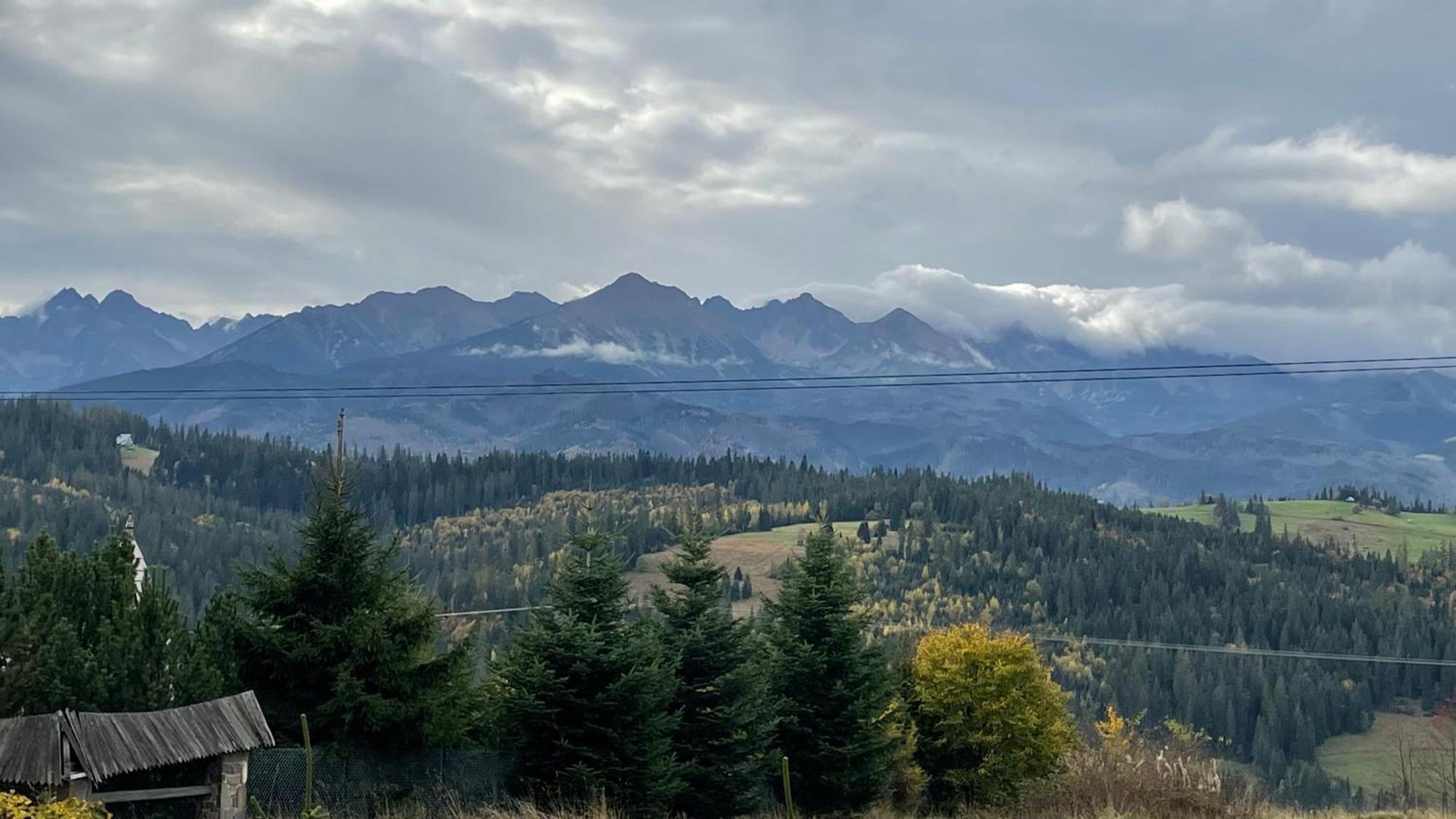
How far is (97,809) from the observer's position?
1898 centimetres

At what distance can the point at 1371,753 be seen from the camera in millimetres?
190375

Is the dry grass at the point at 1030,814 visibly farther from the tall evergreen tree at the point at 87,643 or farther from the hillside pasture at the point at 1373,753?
the hillside pasture at the point at 1373,753

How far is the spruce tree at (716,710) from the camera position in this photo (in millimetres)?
33438

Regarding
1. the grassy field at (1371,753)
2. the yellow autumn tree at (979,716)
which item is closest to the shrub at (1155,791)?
the yellow autumn tree at (979,716)

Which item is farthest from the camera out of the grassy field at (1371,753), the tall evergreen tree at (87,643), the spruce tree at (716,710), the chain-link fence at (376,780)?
the grassy field at (1371,753)

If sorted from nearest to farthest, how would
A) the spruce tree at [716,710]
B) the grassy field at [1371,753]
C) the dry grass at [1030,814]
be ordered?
the dry grass at [1030,814] < the spruce tree at [716,710] < the grassy field at [1371,753]

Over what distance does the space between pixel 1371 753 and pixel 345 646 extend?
195m

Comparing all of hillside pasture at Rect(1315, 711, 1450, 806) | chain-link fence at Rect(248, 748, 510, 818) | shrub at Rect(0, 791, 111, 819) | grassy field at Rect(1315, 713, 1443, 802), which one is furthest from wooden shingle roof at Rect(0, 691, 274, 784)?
grassy field at Rect(1315, 713, 1443, 802)

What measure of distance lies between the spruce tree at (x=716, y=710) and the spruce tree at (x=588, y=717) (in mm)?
1836

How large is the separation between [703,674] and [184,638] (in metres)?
12.9

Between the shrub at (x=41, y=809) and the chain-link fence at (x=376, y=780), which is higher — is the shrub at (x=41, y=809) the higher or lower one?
the higher one

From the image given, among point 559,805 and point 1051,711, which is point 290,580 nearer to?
point 559,805

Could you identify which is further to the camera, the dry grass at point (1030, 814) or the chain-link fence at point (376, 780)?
the chain-link fence at point (376, 780)

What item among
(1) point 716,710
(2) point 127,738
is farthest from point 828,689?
(2) point 127,738
